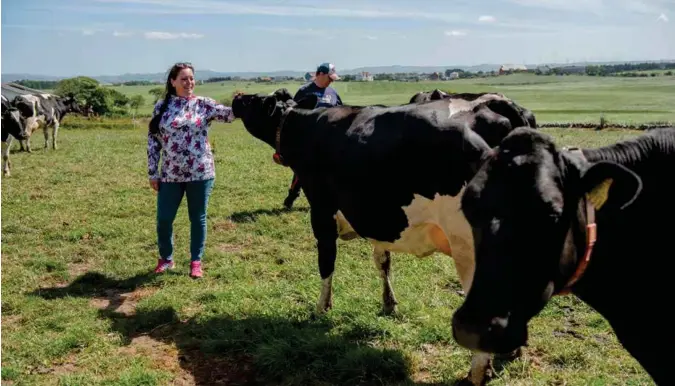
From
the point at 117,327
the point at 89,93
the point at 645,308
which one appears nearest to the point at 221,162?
the point at 117,327

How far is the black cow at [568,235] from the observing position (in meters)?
2.63

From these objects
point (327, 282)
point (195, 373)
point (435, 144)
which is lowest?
point (195, 373)

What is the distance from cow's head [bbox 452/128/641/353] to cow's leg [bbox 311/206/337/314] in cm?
352

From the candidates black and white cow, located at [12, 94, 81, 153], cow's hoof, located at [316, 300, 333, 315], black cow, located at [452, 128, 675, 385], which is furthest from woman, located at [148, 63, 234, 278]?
black and white cow, located at [12, 94, 81, 153]

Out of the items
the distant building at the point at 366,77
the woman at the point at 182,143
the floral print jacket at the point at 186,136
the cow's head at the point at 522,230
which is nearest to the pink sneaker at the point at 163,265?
the woman at the point at 182,143

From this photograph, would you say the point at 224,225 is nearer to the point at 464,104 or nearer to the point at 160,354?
the point at 160,354

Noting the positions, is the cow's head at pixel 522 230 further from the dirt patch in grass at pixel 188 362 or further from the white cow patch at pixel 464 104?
the dirt patch in grass at pixel 188 362

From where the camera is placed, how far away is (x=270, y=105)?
6.80 m

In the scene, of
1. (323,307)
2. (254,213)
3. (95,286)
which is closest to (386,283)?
(323,307)

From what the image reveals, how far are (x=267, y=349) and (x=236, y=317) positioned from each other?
1095 millimetres

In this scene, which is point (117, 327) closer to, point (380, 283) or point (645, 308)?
point (380, 283)

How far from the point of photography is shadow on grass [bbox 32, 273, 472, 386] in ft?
16.5

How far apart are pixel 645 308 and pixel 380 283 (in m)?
4.28

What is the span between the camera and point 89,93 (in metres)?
77.0
